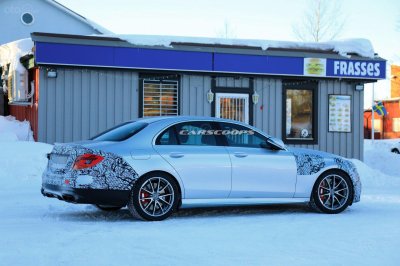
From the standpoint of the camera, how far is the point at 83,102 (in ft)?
57.0

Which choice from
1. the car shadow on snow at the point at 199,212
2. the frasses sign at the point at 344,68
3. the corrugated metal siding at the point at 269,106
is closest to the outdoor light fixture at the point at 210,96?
the corrugated metal siding at the point at 269,106

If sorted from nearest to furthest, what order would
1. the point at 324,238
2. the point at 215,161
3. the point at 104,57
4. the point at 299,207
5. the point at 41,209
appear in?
the point at 324,238, the point at 215,161, the point at 41,209, the point at 299,207, the point at 104,57

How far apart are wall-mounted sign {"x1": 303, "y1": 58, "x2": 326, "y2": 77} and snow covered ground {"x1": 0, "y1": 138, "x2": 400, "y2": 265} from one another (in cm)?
772

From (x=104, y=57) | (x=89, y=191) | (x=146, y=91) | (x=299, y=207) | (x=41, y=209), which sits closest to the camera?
(x=89, y=191)

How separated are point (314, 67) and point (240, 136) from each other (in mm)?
9887

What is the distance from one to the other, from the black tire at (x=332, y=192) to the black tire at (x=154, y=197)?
7.44ft

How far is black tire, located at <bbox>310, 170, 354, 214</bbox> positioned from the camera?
9.85 meters

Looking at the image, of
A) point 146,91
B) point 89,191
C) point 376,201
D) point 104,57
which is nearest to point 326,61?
point 146,91

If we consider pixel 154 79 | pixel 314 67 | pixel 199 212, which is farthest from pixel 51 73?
pixel 199 212

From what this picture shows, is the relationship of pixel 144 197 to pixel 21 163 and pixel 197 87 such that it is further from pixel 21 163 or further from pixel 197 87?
pixel 197 87

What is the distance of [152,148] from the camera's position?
29.0ft

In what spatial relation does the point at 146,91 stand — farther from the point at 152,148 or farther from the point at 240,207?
the point at 152,148

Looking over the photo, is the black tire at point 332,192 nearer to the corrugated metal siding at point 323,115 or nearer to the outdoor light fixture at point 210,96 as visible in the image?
the outdoor light fixture at point 210,96

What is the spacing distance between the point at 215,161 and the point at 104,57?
860 centimetres
